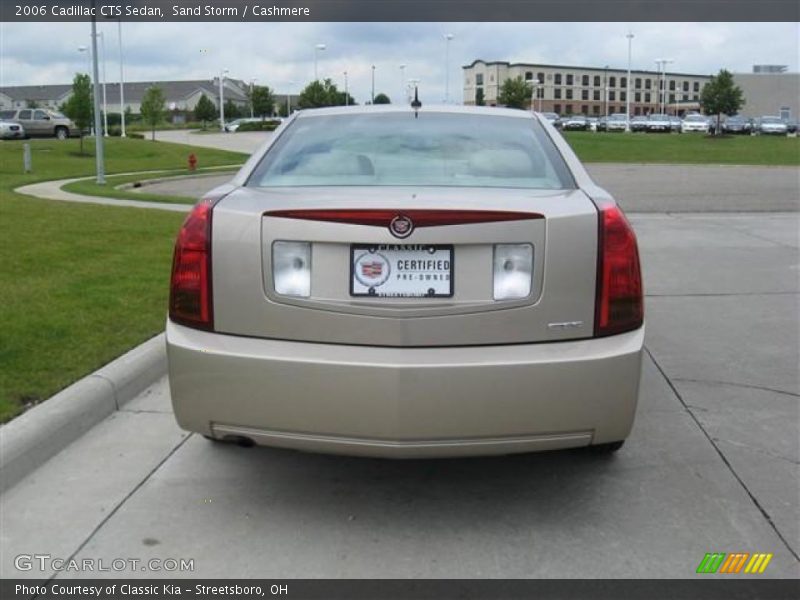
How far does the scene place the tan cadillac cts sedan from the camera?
10.3 ft

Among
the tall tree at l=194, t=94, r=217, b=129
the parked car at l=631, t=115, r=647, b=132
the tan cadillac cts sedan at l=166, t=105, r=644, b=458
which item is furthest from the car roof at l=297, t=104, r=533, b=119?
the tall tree at l=194, t=94, r=217, b=129

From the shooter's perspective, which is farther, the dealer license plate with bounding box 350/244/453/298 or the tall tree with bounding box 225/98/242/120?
the tall tree with bounding box 225/98/242/120

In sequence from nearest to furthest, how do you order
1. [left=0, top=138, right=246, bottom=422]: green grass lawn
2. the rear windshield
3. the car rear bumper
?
the car rear bumper, the rear windshield, [left=0, top=138, right=246, bottom=422]: green grass lawn

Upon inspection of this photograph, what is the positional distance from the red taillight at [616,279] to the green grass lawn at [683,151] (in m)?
29.1

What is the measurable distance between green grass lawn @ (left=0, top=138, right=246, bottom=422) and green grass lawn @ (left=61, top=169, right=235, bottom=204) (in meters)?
3.25

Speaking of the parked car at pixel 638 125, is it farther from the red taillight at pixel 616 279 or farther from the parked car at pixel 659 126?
the red taillight at pixel 616 279

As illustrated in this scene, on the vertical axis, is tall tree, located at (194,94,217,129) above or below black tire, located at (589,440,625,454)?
above

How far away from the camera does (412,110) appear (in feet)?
15.0

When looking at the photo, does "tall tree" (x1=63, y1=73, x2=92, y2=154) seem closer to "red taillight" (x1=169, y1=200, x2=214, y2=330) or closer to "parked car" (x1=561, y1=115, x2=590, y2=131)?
"red taillight" (x1=169, y1=200, x2=214, y2=330)

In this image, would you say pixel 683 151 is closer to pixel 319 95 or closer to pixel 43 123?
pixel 43 123

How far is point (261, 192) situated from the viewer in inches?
141

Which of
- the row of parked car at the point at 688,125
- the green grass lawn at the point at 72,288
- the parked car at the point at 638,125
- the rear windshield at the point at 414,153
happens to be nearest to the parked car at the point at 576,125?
the row of parked car at the point at 688,125

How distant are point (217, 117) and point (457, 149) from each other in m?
104
